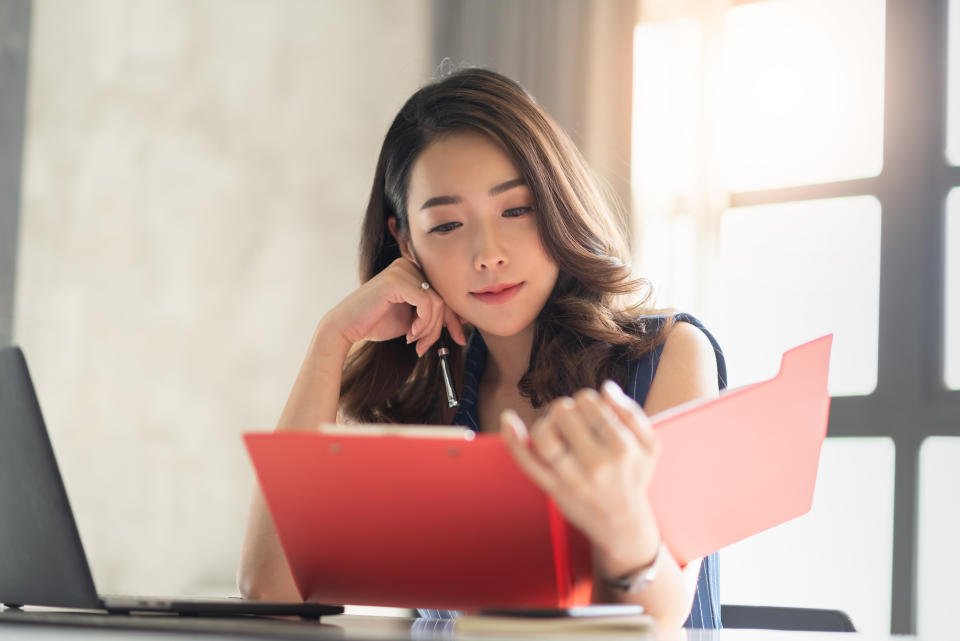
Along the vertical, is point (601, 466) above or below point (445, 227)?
below

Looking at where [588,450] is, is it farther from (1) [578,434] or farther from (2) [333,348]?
(2) [333,348]

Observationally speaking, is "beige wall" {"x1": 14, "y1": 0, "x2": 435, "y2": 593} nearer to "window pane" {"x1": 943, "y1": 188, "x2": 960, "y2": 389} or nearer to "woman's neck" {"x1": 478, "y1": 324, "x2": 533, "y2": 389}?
"woman's neck" {"x1": 478, "y1": 324, "x2": 533, "y2": 389}

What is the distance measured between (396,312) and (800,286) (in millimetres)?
1851

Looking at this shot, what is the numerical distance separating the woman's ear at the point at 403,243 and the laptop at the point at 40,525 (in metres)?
0.87

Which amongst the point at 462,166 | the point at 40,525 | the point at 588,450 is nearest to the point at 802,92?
the point at 462,166

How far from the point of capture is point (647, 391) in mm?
1482

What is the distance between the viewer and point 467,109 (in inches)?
61.2

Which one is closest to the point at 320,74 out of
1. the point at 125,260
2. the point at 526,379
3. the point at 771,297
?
the point at 125,260

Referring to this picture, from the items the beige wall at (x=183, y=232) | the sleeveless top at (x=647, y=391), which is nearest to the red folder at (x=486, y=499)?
the sleeveless top at (x=647, y=391)

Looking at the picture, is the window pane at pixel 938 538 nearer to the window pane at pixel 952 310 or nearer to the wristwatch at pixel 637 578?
the window pane at pixel 952 310

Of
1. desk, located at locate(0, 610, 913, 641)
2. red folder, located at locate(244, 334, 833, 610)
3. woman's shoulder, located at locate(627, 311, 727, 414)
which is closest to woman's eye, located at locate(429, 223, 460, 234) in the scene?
woman's shoulder, located at locate(627, 311, 727, 414)

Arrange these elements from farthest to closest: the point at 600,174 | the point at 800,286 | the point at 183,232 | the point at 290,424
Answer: the point at 600,174, the point at 183,232, the point at 800,286, the point at 290,424

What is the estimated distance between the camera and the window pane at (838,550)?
2.85m

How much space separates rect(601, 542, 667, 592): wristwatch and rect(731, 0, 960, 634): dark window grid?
2.27m
